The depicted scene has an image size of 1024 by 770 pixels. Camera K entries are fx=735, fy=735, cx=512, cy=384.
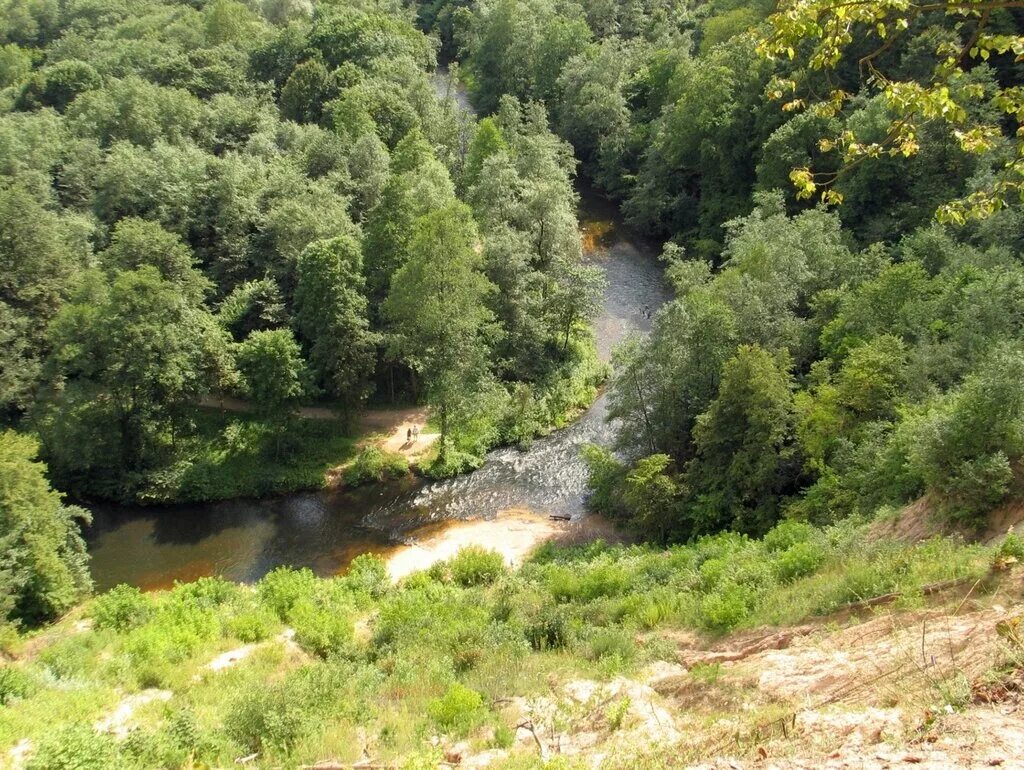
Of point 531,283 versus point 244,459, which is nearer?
point 244,459

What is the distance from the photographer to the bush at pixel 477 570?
26156mm

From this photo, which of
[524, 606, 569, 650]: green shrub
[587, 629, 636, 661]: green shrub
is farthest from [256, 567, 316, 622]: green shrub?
[587, 629, 636, 661]: green shrub

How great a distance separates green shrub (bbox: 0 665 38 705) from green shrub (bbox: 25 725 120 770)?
632cm

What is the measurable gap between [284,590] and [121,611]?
4835mm

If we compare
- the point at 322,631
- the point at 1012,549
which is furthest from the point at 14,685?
the point at 1012,549

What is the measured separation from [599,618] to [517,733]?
6.80 metres

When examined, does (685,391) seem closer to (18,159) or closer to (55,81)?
(18,159)

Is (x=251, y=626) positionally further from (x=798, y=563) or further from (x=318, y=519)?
(x=798, y=563)

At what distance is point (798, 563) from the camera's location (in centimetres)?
1789

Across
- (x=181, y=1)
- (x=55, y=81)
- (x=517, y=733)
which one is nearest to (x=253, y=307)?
(x=517, y=733)

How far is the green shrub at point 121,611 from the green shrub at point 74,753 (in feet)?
36.9

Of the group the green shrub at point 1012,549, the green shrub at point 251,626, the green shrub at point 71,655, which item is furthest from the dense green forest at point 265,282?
the green shrub at point 1012,549

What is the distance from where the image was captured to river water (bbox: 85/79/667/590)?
30609 mm

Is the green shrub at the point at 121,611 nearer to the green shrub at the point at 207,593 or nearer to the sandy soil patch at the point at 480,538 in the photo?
the green shrub at the point at 207,593
